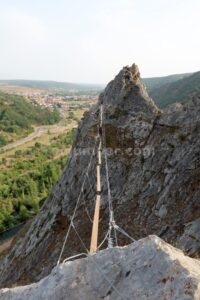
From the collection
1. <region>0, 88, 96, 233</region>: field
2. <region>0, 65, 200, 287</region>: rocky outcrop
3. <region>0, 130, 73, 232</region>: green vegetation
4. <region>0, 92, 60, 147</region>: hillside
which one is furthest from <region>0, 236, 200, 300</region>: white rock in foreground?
<region>0, 92, 60, 147</region>: hillside

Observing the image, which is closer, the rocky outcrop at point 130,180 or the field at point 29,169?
the rocky outcrop at point 130,180

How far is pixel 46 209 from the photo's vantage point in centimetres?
2530

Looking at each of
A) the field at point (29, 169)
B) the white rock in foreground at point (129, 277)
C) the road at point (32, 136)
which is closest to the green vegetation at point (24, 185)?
the field at point (29, 169)

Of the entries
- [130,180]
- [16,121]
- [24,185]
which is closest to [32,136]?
[16,121]

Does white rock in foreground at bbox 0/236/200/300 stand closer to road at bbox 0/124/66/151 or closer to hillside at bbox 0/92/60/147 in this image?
road at bbox 0/124/66/151

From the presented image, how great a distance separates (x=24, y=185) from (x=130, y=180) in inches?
2665

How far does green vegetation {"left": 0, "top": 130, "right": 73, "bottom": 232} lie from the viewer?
2726 inches

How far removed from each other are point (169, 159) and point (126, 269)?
40.3 feet

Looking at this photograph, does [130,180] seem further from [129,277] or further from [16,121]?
[16,121]

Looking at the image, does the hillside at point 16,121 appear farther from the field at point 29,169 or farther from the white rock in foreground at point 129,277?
the white rock in foreground at point 129,277

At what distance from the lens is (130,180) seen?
20266 millimetres

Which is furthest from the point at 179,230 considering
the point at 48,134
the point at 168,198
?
the point at 48,134

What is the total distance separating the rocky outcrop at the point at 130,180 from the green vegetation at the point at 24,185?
43.8m

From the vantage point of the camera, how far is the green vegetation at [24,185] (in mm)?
69250
